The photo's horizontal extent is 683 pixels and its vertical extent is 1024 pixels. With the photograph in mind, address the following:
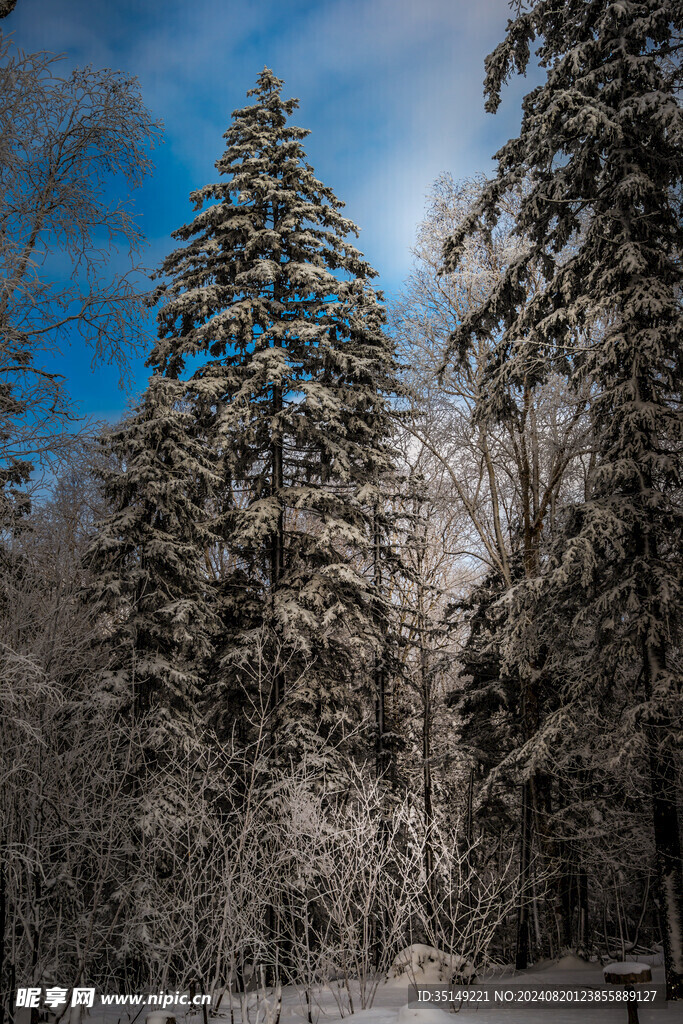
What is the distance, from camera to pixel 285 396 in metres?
16.4

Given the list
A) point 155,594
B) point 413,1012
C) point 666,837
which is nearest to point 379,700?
point 155,594

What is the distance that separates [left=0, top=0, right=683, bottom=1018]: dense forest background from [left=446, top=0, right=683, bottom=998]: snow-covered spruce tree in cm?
6

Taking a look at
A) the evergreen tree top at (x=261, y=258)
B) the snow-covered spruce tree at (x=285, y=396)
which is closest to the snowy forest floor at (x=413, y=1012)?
the snow-covered spruce tree at (x=285, y=396)

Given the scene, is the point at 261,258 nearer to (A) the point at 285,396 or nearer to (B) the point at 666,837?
(A) the point at 285,396

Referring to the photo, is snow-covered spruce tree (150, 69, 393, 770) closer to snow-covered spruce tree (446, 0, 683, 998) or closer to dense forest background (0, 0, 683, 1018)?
dense forest background (0, 0, 683, 1018)

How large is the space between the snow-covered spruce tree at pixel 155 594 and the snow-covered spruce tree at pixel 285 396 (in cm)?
96

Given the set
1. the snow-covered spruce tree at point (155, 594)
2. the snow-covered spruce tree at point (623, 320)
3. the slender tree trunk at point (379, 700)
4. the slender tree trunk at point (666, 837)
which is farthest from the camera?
the slender tree trunk at point (379, 700)

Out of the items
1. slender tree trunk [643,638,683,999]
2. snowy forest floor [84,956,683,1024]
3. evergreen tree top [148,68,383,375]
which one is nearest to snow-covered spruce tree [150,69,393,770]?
evergreen tree top [148,68,383,375]

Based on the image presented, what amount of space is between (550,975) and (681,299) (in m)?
11.3

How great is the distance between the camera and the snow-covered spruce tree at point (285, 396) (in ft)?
46.9

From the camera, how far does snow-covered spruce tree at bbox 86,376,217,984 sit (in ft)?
38.3

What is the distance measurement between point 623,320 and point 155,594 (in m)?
8.34

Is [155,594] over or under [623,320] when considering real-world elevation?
under

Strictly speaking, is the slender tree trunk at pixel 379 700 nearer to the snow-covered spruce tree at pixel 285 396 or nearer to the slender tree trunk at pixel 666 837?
the snow-covered spruce tree at pixel 285 396
